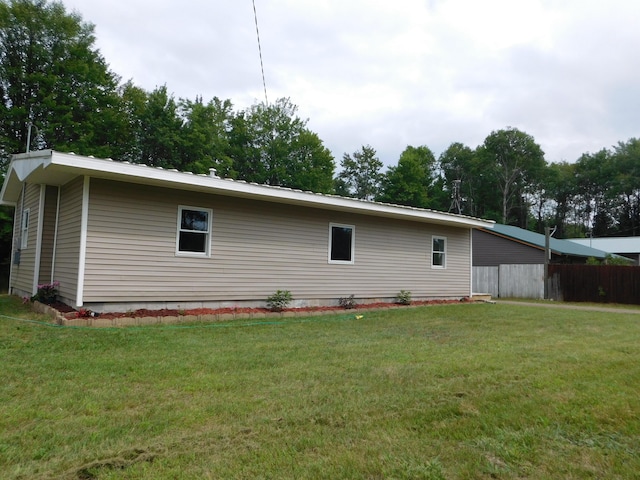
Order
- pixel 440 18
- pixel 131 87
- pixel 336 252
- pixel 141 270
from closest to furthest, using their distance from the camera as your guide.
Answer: pixel 440 18 → pixel 141 270 → pixel 336 252 → pixel 131 87

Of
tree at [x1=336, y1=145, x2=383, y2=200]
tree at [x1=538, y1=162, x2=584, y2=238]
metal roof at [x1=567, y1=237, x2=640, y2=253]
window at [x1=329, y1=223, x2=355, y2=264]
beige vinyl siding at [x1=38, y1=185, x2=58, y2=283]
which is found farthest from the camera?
tree at [x1=538, y1=162, x2=584, y2=238]

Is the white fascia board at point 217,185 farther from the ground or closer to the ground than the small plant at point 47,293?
farther from the ground

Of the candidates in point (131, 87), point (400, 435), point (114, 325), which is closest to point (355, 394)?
point (400, 435)

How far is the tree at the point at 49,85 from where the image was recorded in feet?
74.1

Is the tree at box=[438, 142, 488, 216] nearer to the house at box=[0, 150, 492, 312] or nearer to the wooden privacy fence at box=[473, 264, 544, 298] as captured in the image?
the wooden privacy fence at box=[473, 264, 544, 298]

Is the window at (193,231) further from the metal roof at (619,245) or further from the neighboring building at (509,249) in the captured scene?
the metal roof at (619,245)

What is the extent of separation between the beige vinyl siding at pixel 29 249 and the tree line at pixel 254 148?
5958 mm

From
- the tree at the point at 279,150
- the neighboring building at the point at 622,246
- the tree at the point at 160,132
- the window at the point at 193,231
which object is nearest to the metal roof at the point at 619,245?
the neighboring building at the point at 622,246

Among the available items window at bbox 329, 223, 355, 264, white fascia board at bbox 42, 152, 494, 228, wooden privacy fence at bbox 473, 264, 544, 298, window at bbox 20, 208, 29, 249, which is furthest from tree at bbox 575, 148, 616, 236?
window at bbox 20, 208, 29, 249

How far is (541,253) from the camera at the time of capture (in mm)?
23891

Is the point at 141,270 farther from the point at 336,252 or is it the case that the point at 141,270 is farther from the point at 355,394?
the point at 355,394

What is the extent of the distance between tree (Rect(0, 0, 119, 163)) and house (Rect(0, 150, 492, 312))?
422 inches

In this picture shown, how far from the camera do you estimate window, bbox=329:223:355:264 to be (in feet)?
38.8

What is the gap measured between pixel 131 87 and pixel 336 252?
23156 mm
